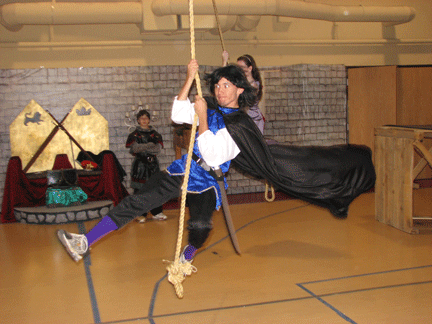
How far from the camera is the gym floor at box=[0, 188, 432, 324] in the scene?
115 inches

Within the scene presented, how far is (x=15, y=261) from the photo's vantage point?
4055mm

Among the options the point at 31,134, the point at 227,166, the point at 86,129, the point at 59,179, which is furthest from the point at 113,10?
the point at 227,166

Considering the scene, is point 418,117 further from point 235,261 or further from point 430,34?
point 235,261

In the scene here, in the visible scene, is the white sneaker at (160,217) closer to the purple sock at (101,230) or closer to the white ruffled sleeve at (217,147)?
the purple sock at (101,230)

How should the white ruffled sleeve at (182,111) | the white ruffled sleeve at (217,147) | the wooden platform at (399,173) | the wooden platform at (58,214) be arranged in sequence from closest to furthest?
the white ruffled sleeve at (217,147)
the white ruffled sleeve at (182,111)
the wooden platform at (399,173)
the wooden platform at (58,214)

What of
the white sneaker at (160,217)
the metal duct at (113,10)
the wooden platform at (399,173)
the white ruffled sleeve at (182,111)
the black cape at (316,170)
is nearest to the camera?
the white ruffled sleeve at (182,111)

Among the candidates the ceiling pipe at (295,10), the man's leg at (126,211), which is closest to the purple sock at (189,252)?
the man's leg at (126,211)

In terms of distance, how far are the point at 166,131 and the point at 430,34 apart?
5.01 m

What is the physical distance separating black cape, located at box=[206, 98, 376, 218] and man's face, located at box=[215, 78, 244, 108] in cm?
8

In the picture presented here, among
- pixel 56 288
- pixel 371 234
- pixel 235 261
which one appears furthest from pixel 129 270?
pixel 371 234

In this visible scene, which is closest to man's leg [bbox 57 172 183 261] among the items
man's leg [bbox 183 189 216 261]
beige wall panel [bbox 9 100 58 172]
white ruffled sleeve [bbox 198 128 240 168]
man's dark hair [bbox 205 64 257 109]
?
man's leg [bbox 183 189 216 261]

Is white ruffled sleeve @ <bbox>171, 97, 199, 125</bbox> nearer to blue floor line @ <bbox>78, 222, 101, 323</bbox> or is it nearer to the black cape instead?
the black cape

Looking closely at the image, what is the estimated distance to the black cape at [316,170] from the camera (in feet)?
10.2

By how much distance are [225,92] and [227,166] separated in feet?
1.71
